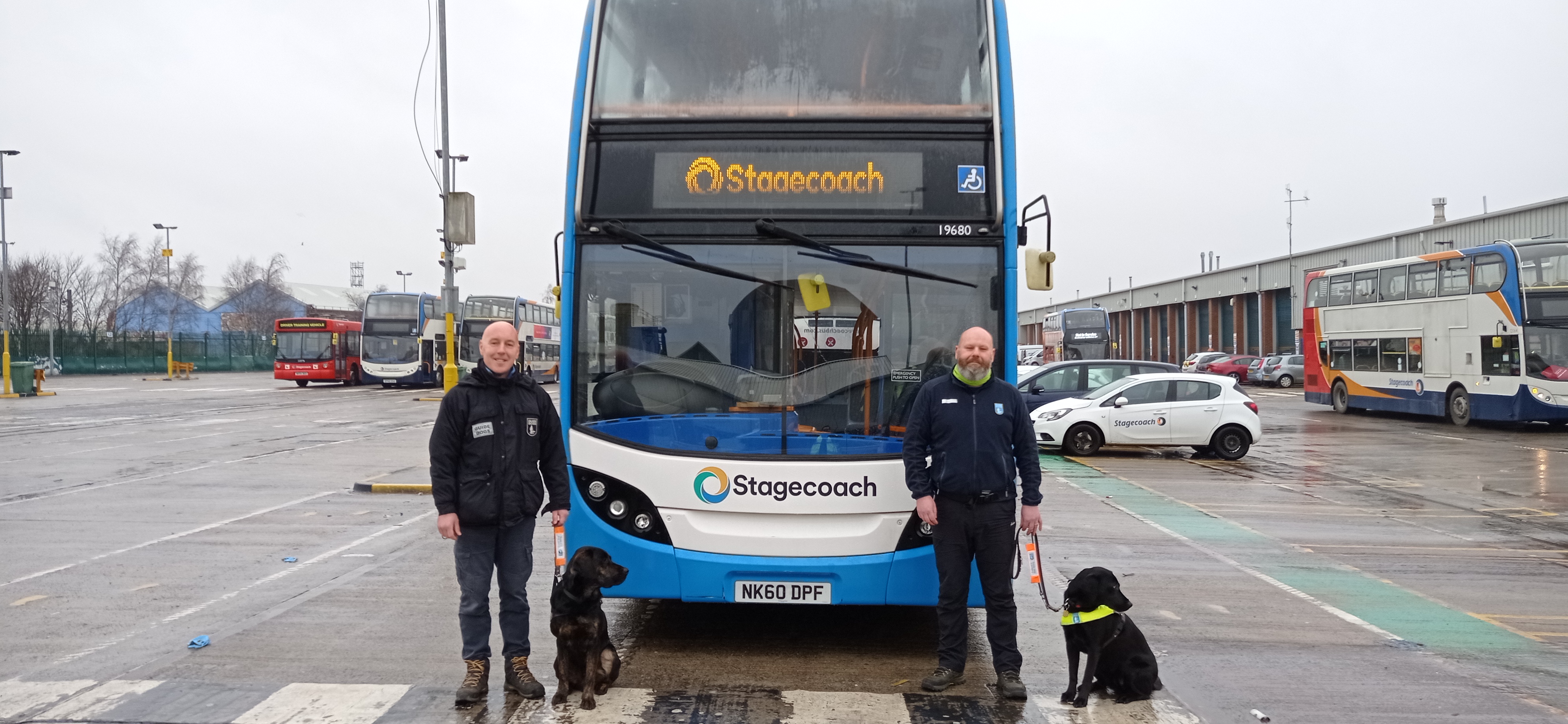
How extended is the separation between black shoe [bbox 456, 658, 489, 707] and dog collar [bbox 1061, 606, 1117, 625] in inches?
105

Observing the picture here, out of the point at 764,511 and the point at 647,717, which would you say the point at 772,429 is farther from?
the point at 647,717

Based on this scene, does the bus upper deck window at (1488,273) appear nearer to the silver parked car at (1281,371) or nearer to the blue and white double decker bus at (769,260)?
the blue and white double decker bus at (769,260)

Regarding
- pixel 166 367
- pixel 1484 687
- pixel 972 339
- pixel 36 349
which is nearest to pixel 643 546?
pixel 972 339

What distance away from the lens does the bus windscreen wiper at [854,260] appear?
5871mm

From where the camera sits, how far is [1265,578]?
335 inches

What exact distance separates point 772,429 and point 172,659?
336 centimetres

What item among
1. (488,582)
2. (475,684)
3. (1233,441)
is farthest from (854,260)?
(1233,441)

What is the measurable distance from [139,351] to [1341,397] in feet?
218

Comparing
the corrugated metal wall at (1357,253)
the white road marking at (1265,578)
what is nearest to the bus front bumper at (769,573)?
the white road marking at (1265,578)

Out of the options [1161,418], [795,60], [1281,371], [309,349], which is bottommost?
[1161,418]

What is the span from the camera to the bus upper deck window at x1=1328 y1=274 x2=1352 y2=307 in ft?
100

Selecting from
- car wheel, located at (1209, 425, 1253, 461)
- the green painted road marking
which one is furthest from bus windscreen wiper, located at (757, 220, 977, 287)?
car wheel, located at (1209, 425, 1253, 461)

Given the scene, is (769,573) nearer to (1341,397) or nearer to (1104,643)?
(1104,643)

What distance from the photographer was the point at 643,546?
18.7 ft
